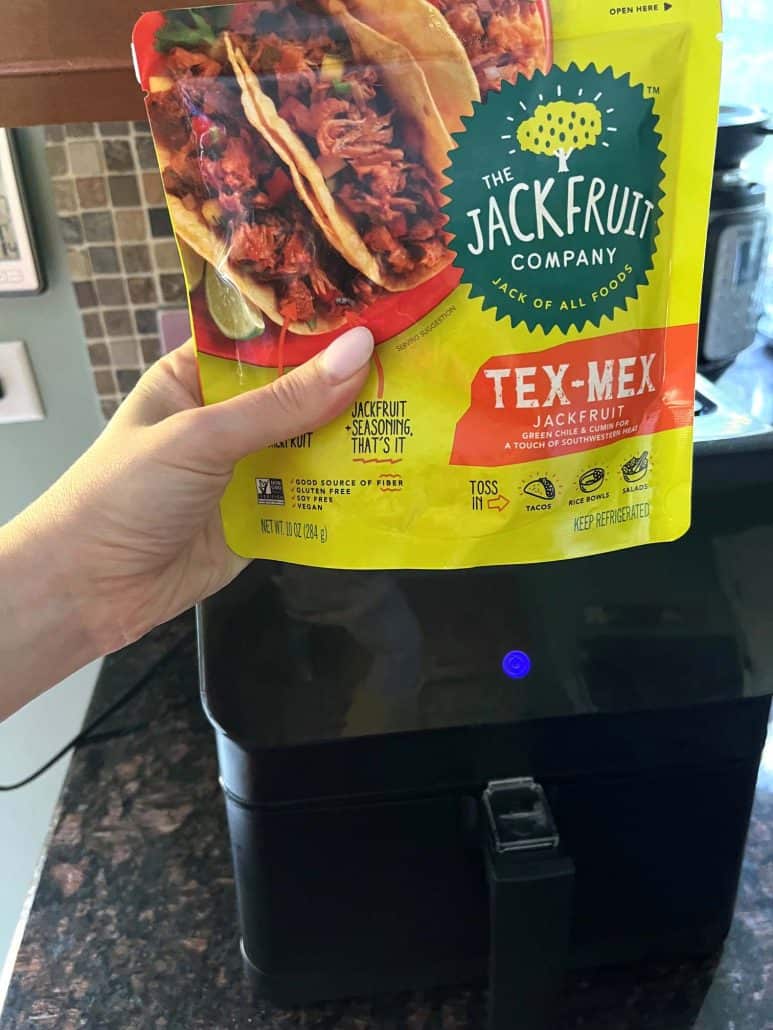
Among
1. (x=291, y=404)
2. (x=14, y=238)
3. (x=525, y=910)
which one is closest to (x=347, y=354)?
(x=291, y=404)

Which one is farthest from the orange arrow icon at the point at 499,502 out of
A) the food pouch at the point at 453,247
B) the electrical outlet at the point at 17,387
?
the electrical outlet at the point at 17,387

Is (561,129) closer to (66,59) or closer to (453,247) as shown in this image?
(453,247)

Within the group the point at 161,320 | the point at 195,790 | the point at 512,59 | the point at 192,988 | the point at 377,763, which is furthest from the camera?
the point at 161,320

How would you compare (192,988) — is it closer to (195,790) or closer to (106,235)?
(195,790)

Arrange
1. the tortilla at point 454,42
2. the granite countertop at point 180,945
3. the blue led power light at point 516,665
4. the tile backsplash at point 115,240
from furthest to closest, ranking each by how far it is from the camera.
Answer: the tile backsplash at point 115,240 < the granite countertop at point 180,945 < the blue led power light at point 516,665 < the tortilla at point 454,42

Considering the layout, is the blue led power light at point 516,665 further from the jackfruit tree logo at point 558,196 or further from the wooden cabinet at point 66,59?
the wooden cabinet at point 66,59

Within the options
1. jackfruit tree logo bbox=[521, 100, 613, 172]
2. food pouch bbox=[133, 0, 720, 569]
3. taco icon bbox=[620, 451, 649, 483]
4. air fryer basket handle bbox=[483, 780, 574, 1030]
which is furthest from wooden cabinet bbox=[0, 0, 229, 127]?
air fryer basket handle bbox=[483, 780, 574, 1030]

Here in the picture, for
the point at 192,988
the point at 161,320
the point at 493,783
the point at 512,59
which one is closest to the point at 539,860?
the point at 493,783
